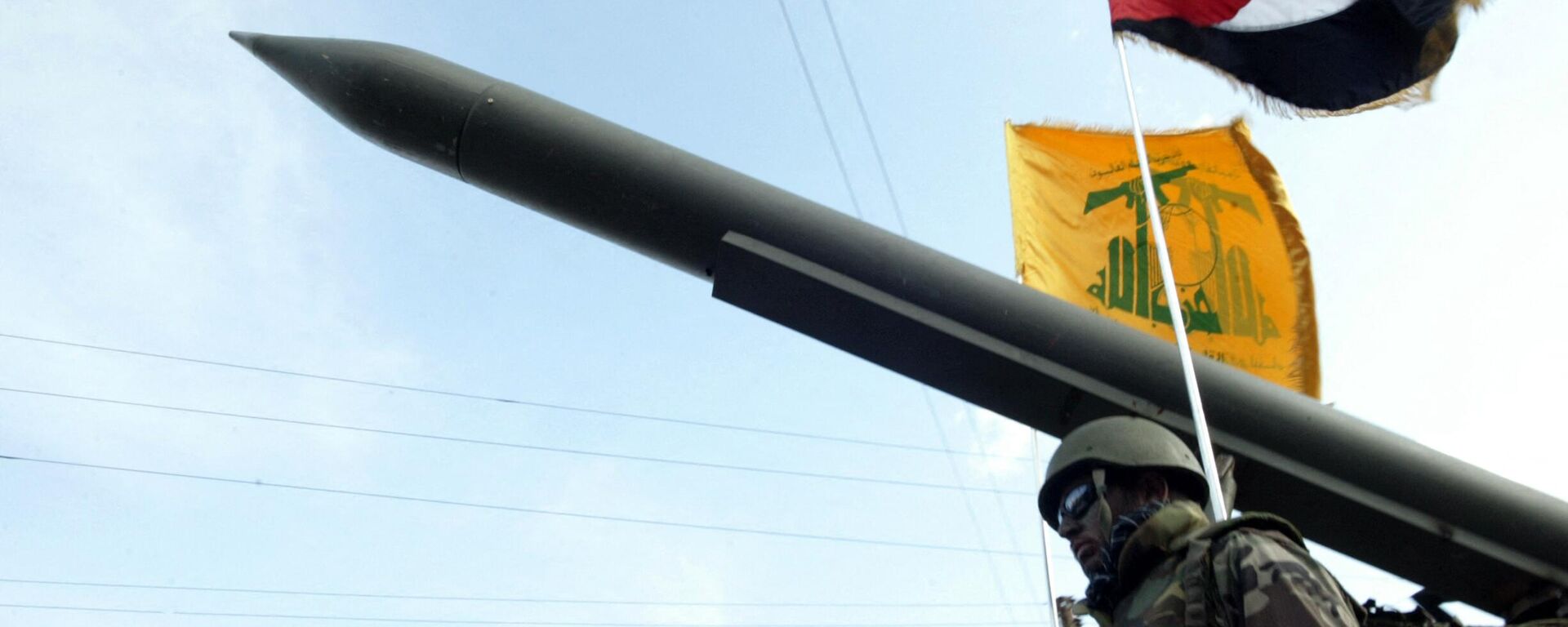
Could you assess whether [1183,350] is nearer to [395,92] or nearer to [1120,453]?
[1120,453]

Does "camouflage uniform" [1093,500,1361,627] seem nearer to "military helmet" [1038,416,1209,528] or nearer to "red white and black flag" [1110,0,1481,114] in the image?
"military helmet" [1038,416,1209,528]

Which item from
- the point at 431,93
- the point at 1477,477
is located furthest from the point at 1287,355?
the point at 431,93

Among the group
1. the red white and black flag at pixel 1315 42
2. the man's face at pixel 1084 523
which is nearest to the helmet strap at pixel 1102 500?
the man's face at pixel 1084 523

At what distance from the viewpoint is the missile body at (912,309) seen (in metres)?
4.56

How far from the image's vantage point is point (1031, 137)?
21.9 ft

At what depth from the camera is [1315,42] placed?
19.5 ft

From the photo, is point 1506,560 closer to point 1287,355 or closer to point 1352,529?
point 1352,529

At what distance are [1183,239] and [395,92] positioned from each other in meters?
4.04

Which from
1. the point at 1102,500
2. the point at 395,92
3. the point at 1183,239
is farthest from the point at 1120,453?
the point at 1183,239

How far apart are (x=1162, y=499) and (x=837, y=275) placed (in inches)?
79.6

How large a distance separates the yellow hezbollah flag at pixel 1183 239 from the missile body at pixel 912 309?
1.04 m

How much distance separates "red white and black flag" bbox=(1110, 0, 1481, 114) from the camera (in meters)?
5.78

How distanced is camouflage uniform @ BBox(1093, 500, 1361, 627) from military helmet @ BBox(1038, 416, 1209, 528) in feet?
0.64

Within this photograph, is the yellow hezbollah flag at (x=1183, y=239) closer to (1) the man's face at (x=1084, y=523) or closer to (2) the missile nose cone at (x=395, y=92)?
(2) the missile nose cone at (x=395, y=92)
